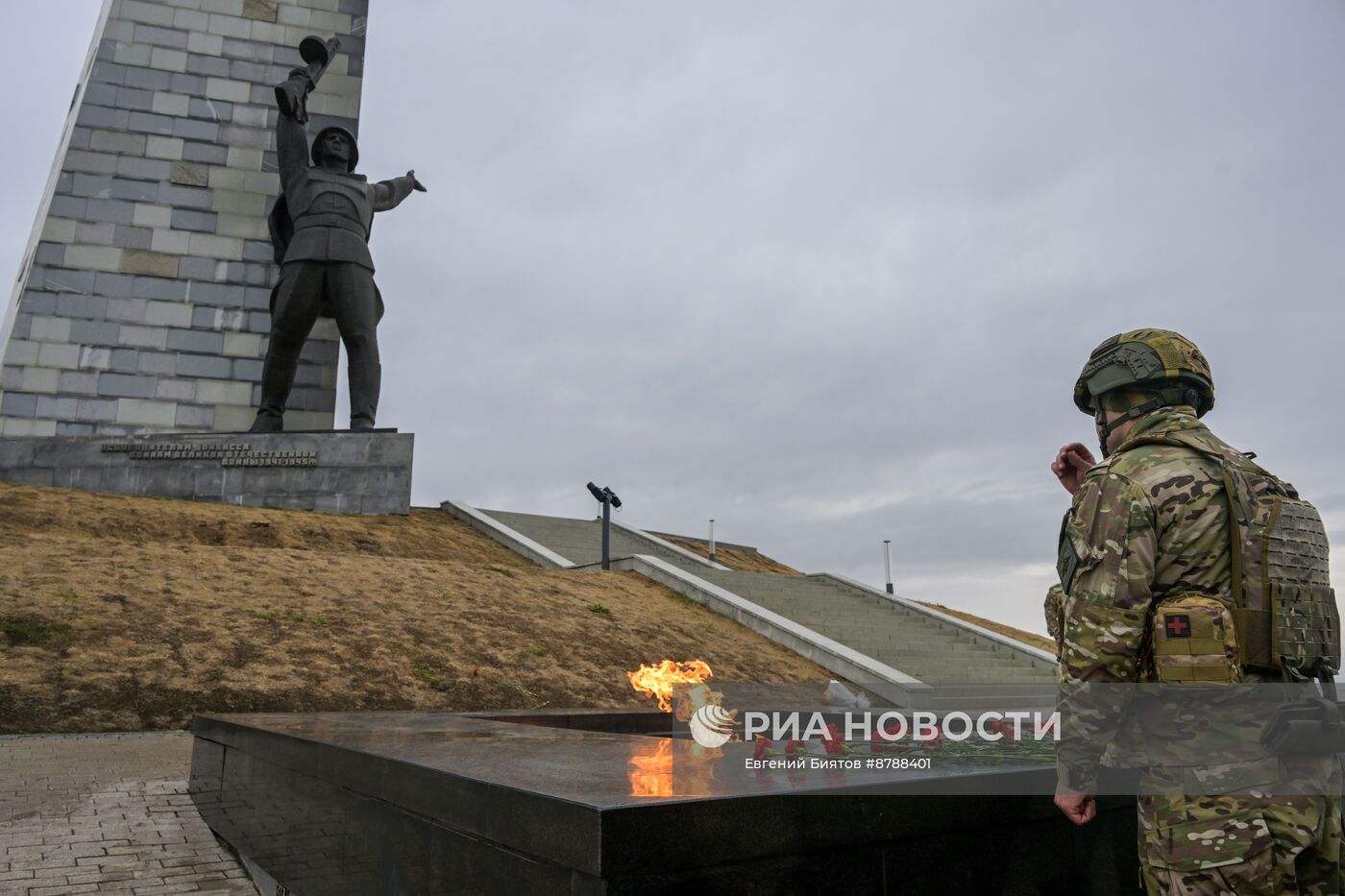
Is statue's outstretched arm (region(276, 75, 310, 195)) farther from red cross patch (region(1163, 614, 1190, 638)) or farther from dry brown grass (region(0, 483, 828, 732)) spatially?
red cross patch (region(1163, 614, 1190, 638))

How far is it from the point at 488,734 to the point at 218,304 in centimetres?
1792

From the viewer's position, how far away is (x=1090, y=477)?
229 centimetres

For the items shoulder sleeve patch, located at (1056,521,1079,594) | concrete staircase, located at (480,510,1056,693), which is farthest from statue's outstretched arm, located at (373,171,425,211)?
shoulder sleeve patch, located at (1056,521,1079,594)

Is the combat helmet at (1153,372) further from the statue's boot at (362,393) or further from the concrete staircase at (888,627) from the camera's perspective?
the statue's boot at (362,393)

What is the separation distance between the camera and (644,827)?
199cm

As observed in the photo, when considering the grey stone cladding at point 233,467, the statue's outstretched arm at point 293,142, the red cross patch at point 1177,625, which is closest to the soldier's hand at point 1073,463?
the red cross patch at point 1177,625

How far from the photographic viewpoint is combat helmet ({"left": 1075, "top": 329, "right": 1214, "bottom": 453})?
2322 millimetres

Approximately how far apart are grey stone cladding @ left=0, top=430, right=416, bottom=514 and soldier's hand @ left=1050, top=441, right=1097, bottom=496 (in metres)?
15.7

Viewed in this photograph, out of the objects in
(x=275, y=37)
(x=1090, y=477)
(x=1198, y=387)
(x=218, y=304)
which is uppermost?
(x=275, y=37)

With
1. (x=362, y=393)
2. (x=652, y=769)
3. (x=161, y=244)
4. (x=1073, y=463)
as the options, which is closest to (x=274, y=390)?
(x=362, y=393)

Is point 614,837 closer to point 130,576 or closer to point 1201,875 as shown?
point 1201,875

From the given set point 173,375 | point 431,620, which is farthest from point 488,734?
point 173,375

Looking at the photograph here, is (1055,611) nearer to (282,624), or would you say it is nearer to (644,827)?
(644,827)

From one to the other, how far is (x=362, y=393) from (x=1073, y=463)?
16493 mm
